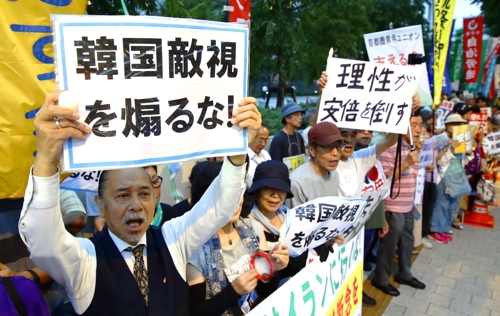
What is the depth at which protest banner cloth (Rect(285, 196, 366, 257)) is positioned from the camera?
85.5 inches

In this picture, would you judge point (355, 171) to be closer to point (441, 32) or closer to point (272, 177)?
point (272, 177)

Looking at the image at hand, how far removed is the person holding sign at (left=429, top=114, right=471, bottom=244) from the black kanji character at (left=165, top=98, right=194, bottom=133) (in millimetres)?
5493

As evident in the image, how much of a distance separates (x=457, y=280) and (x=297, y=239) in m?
3.48

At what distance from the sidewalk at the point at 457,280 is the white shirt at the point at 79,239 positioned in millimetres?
2982

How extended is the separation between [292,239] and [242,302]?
0.44 m

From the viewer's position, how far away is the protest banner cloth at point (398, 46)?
12.9ft

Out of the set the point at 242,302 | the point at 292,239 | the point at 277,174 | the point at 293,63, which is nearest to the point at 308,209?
the point at 292,239

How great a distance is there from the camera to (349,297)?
2471mm

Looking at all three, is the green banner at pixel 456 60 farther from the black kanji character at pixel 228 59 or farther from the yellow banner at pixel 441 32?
the black kanji character at pixel 228 59

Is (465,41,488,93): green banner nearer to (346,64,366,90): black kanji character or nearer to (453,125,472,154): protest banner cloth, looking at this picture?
(453,125,472,154): protest banner cloth

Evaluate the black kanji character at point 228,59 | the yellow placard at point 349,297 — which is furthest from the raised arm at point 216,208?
the yellow placard at point 349,297

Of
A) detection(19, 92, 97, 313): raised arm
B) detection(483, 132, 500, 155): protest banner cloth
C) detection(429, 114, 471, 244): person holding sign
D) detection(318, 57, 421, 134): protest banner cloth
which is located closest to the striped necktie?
detection(19, 92, 97, 313): raised arm

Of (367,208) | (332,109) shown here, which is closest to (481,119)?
(332,109)

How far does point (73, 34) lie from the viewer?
4.16 feet
